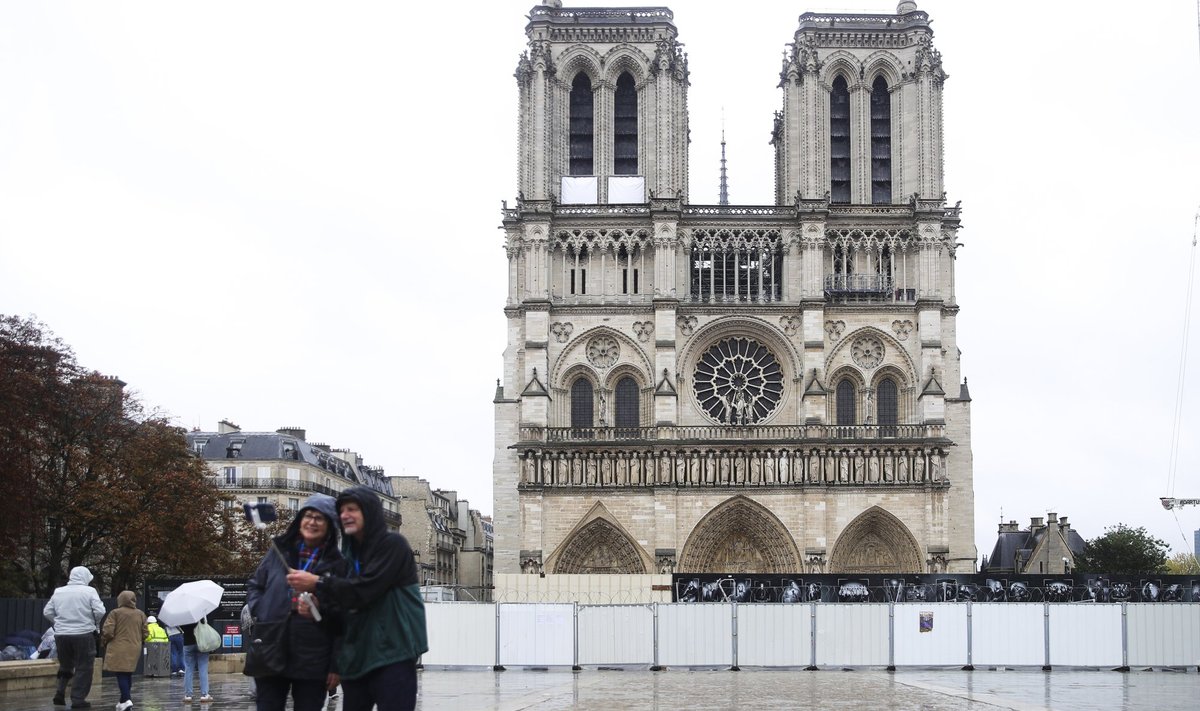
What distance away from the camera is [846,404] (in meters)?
54.8

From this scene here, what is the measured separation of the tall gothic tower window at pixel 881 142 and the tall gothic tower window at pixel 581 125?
1037 cm

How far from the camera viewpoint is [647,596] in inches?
1905

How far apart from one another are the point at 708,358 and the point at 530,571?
9.97 metres

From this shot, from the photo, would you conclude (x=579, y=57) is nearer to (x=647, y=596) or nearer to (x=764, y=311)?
(x=764, y=311)

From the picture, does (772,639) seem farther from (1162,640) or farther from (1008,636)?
(1162,640)

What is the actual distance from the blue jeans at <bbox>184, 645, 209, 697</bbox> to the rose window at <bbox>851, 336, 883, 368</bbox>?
37.9 m

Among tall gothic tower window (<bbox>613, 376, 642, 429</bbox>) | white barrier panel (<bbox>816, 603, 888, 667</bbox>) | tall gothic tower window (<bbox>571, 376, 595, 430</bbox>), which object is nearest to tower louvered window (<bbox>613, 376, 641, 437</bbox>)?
Answer: tall gothic tower window (<bbox>613, 376, 642, 429</bbox>)

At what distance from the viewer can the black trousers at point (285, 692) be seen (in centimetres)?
901

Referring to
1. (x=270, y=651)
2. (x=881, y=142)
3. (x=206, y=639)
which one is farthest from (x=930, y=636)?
(x=881, y=142)

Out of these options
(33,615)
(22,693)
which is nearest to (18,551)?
(33,615)

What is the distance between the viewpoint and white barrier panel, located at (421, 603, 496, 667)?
1184 inches

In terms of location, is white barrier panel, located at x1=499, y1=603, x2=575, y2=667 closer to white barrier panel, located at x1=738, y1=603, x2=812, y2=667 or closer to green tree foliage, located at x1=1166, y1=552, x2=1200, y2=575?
white barrier panel, located at x1=738, y1=603, x2=812, y2=667

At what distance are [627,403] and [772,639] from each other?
82.8ft

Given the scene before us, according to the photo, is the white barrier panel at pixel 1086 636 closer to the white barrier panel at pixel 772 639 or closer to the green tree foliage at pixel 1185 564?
→ the white barrier panel at pixel 772 639
